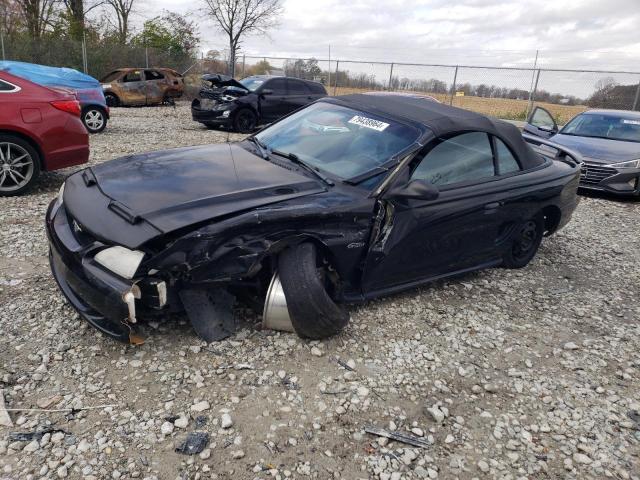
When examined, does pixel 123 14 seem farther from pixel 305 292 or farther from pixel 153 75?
pixel 305 292

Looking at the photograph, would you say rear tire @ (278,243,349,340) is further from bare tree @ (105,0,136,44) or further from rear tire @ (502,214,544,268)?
bare tree @ (105,0,136,44)

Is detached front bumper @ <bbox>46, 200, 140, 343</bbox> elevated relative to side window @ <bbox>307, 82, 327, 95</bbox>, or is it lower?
lower

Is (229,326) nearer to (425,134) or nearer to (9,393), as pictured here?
(9,393)

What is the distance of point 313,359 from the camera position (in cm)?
307

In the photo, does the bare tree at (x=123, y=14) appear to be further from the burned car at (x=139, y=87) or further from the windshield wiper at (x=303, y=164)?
the windshield wiper at (x=303, y=164)

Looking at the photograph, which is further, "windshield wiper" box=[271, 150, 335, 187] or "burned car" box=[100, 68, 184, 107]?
"burned car" box=[100, 68, 184, 107]

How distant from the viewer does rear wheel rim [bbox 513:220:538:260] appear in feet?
15.4

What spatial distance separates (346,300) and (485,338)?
1087 mm

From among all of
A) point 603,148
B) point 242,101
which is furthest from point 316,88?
point 603,148

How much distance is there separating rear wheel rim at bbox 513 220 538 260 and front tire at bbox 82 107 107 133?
30.1ft

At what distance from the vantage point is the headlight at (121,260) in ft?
8.58

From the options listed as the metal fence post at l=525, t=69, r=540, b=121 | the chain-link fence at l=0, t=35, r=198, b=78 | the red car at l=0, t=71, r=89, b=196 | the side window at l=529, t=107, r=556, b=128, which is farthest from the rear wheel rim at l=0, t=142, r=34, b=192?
the metal fence post at l=525, t=69, r=540, b=121

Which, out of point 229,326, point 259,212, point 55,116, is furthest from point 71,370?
point 55,116

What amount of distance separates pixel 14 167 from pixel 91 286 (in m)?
3.81
